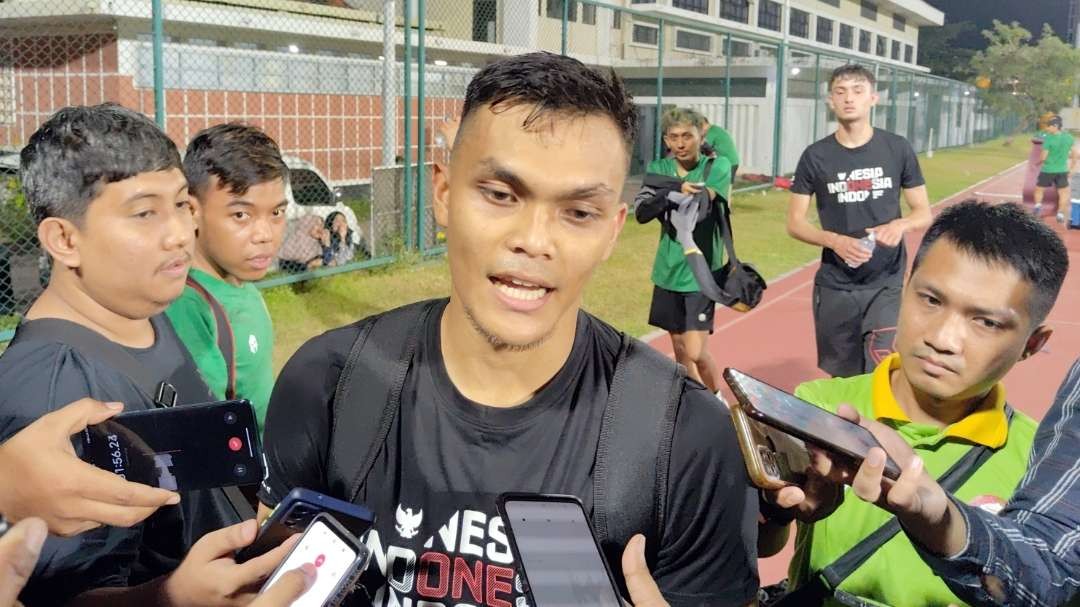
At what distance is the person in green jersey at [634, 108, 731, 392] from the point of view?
6.77 meters

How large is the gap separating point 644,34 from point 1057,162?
2013 centimetres

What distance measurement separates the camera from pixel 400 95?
44.4 ft

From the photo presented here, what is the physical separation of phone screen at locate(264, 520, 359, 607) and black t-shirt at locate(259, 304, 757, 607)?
220mm

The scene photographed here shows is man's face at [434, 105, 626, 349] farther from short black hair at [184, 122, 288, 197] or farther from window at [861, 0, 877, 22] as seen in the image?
window at [861, 0, 877, 22]

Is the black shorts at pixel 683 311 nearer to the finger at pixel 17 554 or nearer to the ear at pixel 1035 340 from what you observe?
the ear at pixel 1035 340

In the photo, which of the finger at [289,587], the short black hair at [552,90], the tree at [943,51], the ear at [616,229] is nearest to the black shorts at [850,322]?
the ear at [616,229]

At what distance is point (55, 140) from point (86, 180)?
139 millimetres

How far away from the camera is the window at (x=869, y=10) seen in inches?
2537

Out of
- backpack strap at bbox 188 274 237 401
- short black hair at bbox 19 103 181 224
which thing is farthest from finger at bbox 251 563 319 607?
backpack strap at bbox 188 274 237 401

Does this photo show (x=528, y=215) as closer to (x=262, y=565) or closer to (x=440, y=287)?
(x=262, y=565)

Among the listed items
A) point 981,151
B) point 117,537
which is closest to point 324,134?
point 117,537

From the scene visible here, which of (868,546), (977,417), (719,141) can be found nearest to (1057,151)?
(719,141)

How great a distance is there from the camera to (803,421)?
5.58 ft

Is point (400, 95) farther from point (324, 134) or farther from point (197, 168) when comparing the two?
point (197, 168)
